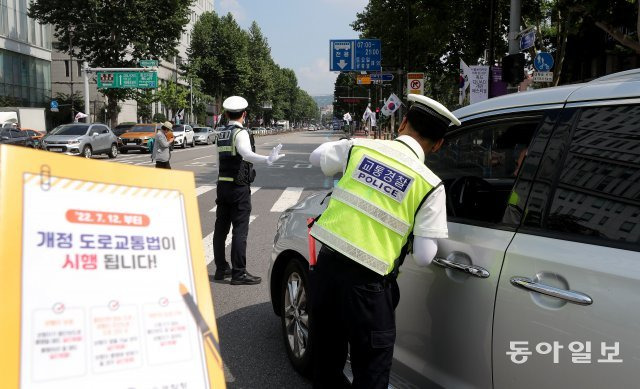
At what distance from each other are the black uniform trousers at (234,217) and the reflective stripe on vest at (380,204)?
3428 mm

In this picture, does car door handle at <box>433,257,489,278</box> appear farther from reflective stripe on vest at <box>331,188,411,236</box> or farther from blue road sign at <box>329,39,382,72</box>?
blue road sign at <box>329,39,382,72</box>

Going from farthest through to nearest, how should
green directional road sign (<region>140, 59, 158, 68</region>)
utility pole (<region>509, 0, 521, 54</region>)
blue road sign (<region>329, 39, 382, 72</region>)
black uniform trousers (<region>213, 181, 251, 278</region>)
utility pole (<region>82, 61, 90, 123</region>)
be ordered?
green directional road sign (<region>140, 59, 158, 68</region>), utility pole (<region>82, 61, 90, 123</region>), blue road sign (<region>329, 39, 382, 72</region>), utility pole (<region>509, 0, 521, 54</region>), black uniform trousers (<region>213, 181, 251, 278</region>)

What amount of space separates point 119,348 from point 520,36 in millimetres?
12393

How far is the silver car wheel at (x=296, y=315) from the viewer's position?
3.55 metres

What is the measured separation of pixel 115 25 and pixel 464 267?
3935 centimetres

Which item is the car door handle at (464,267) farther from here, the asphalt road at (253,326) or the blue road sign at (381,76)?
the blue road sign at (381,76)

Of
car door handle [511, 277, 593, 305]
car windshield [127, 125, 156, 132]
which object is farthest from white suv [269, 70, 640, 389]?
car windshield [127, 125, 156, 132]

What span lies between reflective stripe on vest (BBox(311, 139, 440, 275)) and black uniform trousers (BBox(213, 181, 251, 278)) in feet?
11.2

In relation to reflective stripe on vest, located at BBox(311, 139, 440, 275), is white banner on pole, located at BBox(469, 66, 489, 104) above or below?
above

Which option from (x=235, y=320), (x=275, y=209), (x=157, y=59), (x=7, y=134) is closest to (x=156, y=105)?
(x=157, y=59)

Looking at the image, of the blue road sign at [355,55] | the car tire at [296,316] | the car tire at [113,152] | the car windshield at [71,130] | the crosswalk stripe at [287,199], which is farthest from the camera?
the blue road sign at [355,55]

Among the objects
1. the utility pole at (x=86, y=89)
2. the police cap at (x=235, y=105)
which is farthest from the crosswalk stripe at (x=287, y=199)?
the utility pole at (x=86, y=89)

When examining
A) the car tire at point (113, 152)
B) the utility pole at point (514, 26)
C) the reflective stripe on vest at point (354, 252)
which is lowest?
the car tire at point (113, 152)

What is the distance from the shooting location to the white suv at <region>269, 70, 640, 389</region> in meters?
1.82
